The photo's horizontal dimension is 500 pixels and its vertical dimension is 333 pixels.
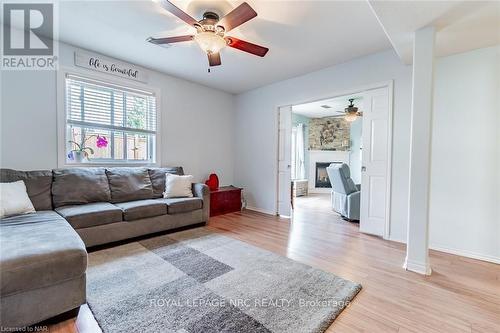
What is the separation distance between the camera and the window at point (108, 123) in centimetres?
330

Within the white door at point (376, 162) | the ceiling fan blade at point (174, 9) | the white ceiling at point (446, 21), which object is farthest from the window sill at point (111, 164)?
the white ceiling at point (446, 21)

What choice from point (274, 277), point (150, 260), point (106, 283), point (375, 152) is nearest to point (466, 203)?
point (375, 152)

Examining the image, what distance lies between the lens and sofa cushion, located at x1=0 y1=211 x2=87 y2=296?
1.33 m

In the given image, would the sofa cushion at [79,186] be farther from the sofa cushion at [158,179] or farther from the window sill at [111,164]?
the sofa cushion at [158,179]

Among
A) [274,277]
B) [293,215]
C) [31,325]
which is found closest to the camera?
[31,325]

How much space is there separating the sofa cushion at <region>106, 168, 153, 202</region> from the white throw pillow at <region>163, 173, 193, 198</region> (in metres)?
0.25

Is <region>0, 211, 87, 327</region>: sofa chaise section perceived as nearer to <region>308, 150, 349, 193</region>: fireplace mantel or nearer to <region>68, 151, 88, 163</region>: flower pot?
<region>68, 151, 88, 163</region>: flower pot

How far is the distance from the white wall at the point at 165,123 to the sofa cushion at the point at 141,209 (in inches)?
→ 46.6

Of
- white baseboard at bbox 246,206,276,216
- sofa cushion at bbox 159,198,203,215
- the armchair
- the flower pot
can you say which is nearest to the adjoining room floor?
the armchair

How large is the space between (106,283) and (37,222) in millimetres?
899

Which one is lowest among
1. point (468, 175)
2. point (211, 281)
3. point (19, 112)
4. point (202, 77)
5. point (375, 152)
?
point (211, 281)

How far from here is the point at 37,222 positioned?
6.96 feet

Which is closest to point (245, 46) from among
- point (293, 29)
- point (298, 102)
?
point (293, 29)

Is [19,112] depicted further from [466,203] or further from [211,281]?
[466,203]
